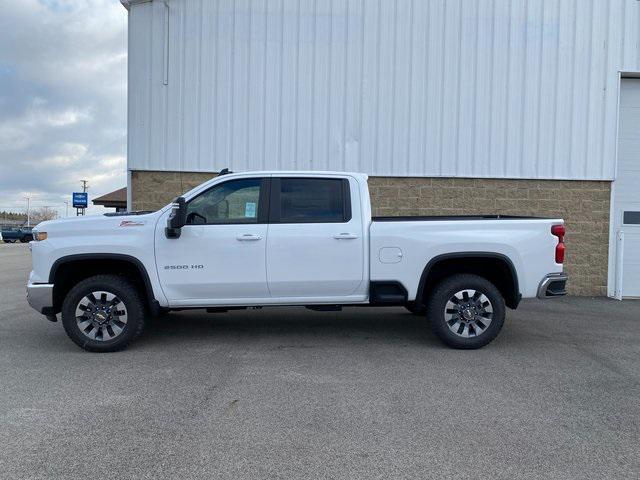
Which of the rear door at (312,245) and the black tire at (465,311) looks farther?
the black tire at (465,311)

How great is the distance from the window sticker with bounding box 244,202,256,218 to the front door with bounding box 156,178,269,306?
0.01 m

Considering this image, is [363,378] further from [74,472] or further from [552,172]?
[552,172]

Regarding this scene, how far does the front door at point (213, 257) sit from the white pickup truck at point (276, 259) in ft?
0.04

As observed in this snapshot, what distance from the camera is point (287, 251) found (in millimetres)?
6141

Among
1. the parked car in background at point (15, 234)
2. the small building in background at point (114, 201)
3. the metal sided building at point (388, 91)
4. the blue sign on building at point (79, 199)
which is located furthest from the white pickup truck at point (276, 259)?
the blue sign on building at point (79, 199)

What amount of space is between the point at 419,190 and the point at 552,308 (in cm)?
336

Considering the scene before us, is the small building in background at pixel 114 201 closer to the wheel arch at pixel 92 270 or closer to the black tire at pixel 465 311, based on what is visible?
the wheel arch at pixel 92 270

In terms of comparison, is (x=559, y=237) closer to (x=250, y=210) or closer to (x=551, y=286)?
(x=551, y=286)

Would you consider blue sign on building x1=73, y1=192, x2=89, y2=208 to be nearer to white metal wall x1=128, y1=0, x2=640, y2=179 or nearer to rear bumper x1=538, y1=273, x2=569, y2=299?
white metal wall x1=128, y1=0, x2=640, y2=179

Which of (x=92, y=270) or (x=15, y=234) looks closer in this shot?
(x=92, y=270)

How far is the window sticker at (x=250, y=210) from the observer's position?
245 inches

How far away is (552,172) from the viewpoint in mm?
10977

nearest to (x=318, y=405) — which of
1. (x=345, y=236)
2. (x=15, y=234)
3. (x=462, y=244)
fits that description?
(x=345, y=236)

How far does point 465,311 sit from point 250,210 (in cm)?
276
